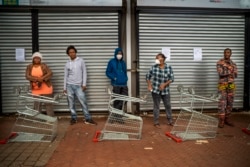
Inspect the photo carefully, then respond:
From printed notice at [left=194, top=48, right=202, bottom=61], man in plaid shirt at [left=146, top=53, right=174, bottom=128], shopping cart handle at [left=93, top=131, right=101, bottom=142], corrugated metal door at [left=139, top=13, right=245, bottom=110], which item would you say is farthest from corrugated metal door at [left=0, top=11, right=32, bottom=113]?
printed notice at [left=194, top=48, right=202, bottom=61]

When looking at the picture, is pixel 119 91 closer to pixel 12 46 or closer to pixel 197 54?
pixel 197 54

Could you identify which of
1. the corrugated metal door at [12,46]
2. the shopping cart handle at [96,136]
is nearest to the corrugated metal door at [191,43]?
the shopping cart handle at [96,136]

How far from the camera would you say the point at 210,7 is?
914 centimetres

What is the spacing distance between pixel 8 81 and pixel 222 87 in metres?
5.95

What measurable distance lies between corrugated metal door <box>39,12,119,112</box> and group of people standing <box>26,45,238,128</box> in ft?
2.92

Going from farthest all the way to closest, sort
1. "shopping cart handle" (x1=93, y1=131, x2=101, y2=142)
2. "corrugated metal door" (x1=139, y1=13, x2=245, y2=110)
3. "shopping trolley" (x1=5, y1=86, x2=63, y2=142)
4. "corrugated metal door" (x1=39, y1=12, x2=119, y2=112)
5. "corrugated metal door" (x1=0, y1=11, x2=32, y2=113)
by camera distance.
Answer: "corrugated metal door" (x1=139, y1=13, x2=245, y2=110), "corrugated metal door" (x1=39, y1=12, x2=119, y2=112), "corrugated metal door" (x1=0, y1=11, x2=32, y2=113), "shopping cart handle" (x1=93, y1=131, x2=101, y2=142), "shopping trolley" (x1=5, y1=86, x2=63, y2=142)

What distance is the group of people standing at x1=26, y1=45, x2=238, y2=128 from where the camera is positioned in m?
7.71

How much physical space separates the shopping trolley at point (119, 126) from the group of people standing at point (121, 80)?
948 millimetres

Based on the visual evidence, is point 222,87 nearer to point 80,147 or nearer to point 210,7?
point 210,7

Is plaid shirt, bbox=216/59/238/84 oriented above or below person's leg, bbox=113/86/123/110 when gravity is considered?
above

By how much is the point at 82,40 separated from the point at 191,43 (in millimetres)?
3286

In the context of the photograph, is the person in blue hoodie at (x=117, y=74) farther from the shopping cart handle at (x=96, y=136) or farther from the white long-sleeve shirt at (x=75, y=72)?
the shopping cart handle at (x=96, y=136)

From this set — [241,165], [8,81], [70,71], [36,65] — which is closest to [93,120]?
[70,71]

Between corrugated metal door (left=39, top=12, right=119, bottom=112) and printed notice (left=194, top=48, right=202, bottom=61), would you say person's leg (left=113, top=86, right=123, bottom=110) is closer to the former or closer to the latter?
corrugated metal door (left=39, top=12, right=119, bottom=112)
